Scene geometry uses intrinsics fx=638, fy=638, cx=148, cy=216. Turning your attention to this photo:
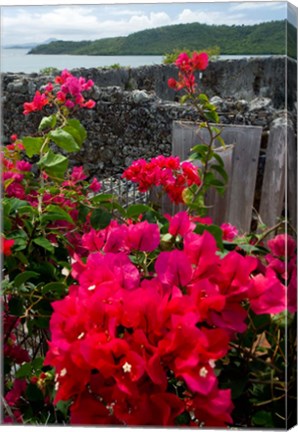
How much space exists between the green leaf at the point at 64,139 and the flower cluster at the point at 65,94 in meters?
0.07

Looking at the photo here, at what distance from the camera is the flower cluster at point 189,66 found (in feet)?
3.36

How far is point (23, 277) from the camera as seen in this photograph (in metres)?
1.00

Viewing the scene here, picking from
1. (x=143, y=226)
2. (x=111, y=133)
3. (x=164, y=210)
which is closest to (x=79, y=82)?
(x=111, y=133)

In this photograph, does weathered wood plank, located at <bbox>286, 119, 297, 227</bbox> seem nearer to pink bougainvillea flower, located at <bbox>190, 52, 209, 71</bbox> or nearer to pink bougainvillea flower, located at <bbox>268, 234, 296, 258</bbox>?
pink bougainvillea flower, located at <bbox>268, 234, 296, 258</bbox>

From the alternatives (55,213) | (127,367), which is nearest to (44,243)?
(55,213)

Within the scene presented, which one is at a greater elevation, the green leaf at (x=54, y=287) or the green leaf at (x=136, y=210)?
the green leaf at (x=136, y=210)

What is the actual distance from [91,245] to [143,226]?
0.11 meters

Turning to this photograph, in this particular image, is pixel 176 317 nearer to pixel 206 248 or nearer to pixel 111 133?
pixel 206 248

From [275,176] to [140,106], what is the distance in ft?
0.84

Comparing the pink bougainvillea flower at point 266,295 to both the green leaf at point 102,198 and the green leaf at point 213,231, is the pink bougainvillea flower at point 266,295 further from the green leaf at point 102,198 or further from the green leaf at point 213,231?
the green leaf at point 102,198

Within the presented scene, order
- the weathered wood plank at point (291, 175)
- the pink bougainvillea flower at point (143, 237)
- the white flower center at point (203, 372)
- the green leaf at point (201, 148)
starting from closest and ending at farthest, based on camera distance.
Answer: the white flower center at point (203, 372), the pink bougainvillea flower at point (143, 237), the weathered wood plank at point (291, 175), the green leaf at point (201, 148)

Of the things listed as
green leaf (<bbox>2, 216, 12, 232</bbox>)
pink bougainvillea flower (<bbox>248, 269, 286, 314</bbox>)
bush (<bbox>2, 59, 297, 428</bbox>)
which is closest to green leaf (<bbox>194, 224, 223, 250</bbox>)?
bush (<bbox>2, 59, 297, 428</bbox>)

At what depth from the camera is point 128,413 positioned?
77 centimetres

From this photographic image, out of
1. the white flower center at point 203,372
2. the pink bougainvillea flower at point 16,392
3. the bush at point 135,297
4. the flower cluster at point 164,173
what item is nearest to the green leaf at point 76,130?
the bush at point 135,297
